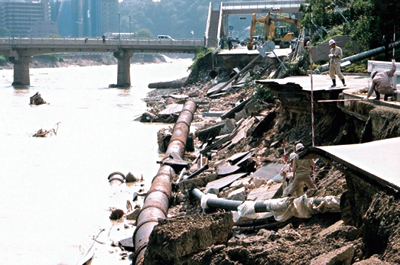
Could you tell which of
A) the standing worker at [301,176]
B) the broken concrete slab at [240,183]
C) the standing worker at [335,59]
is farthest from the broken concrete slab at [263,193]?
the standing worker at [335,59]

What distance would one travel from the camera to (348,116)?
52.9 ft

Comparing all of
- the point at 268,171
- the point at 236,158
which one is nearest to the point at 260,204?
the point at 268,171

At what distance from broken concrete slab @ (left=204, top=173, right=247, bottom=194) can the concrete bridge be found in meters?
53.5

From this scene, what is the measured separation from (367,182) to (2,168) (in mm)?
17998

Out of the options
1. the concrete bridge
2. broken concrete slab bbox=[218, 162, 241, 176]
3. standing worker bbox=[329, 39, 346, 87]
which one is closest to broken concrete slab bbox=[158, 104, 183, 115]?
broken concrete slab bbox=[218, 162, 241, 176]

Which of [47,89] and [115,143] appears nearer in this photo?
[115,143]

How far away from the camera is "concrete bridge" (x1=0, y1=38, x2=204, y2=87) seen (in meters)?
71.0

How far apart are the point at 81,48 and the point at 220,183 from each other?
5786 centimetres

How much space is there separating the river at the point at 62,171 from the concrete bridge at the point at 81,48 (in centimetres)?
2331

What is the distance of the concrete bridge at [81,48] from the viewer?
7100 centimetres

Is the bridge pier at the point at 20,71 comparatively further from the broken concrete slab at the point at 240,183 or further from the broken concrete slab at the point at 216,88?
the broken concrete slab at the point at 240,183

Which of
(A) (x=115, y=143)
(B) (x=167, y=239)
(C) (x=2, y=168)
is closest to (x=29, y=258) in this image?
(B) (x=167, y=239)

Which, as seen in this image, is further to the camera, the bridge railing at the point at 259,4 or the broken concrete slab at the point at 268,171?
the bridge railing at the point at 259,4

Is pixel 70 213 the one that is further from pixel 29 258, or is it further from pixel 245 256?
pixel 245 256
